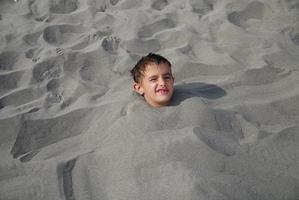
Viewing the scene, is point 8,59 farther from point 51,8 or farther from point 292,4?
point 292,4

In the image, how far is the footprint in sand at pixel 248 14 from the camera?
11.9ft

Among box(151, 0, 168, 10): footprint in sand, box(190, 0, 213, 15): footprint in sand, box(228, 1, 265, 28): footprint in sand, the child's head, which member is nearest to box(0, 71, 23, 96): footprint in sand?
the child's head

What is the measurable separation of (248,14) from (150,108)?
2.09 m

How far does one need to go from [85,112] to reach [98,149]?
0.45 metres

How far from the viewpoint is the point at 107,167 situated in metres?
1.98

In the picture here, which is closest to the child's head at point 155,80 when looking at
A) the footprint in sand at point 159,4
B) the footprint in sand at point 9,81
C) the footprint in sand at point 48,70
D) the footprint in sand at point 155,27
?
the footprint in sand at point 48,70

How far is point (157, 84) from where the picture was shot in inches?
97.2

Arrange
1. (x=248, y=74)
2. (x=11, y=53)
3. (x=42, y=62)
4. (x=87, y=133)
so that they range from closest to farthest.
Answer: (x=87, y=133), (x=248, y=74), (x=42, y=62), (x=11, y=53)

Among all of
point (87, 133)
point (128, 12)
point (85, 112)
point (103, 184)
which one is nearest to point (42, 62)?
point (85, 112)

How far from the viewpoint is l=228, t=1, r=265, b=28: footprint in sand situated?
364 cm

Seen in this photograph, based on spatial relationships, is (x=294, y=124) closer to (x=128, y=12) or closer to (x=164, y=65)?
(x=164, y=65)

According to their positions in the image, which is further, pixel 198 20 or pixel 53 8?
pixel 53 8

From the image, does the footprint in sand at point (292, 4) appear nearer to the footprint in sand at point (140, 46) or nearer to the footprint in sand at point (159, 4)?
the footprint in sand at point (159, 4)

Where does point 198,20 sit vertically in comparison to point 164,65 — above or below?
below
